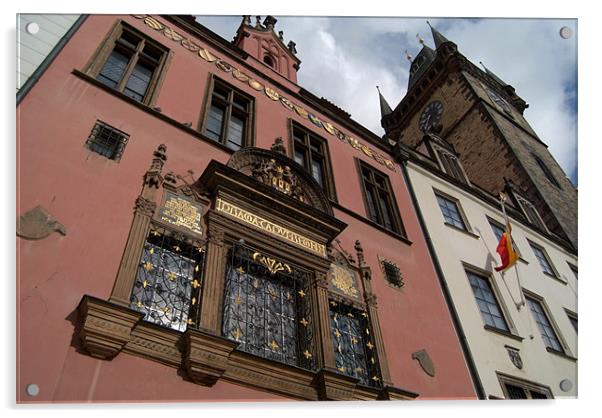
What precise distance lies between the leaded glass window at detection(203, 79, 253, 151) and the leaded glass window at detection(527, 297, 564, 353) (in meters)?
6.78

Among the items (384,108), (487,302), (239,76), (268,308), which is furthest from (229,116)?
(384,108)

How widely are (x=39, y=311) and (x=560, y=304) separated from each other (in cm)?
1048

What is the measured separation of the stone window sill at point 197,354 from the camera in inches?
154

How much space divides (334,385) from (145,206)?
275 centimetres

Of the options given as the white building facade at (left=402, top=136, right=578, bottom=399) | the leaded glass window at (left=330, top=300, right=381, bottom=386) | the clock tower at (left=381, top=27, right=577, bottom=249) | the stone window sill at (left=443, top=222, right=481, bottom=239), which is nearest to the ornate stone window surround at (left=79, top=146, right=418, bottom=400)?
the leaded glass window at (left=330, top=300, right=381, bottom=386)

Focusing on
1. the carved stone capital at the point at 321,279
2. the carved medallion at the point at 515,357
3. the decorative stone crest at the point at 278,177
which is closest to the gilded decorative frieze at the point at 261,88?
the decorative stone crest at the point at 278,177

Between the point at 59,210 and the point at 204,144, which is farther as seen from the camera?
the point at 204,144

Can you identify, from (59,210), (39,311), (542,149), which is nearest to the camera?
(39,311)

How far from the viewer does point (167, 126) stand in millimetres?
6398

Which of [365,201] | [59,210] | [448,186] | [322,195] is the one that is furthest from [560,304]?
[59,210]

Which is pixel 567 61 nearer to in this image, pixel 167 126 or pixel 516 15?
pixel 516 15

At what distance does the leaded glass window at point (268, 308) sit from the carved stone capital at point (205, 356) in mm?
485

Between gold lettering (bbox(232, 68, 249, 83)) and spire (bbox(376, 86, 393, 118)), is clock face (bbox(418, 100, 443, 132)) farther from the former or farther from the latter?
gold lettering (bbox(232, 68, 249, 83))

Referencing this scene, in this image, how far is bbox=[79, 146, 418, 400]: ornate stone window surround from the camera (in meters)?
4.06
